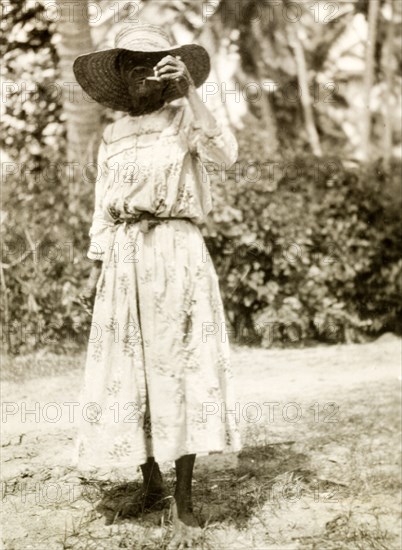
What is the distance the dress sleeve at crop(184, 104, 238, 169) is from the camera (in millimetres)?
3283

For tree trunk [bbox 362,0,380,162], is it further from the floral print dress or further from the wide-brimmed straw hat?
the floral print dress

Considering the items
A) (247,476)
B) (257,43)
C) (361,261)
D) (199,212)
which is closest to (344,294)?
(361,261)

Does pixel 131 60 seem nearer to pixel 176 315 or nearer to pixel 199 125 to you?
pixel 199 125

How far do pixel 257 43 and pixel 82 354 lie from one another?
17122mm

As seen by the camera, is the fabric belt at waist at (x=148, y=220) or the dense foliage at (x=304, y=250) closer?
the fabric belt at waist at (x=148, y=220)

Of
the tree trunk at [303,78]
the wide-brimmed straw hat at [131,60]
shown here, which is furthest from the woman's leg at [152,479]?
the tree trunk at [303,78]

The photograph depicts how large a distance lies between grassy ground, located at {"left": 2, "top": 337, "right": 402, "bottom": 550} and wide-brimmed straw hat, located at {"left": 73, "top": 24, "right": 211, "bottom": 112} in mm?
2114

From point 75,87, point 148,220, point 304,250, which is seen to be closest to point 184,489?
point 148,220

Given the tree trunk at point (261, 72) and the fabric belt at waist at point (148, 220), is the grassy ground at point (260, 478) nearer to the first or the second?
the fabric belt at waist at point (148, 220)

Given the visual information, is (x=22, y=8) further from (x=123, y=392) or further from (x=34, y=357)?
(x=123, y=392)

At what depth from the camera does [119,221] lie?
3.46 metres

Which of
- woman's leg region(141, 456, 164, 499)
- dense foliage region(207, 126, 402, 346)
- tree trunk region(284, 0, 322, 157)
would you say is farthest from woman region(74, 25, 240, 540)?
tree trunk region(284, 0, 322, 157)

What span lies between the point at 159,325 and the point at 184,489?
2.61ft

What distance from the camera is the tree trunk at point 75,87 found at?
8133 millimetres
